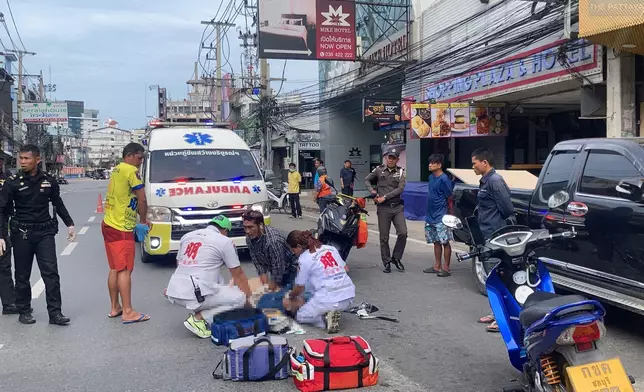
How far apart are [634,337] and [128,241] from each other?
204 inches

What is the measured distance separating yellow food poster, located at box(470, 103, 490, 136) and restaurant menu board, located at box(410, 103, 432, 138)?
1.24 metres

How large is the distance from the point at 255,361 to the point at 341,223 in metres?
3.49

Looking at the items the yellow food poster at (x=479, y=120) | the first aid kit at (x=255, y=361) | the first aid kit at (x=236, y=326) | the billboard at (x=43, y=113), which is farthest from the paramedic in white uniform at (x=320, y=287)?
the billboard at (x=43, y=113)

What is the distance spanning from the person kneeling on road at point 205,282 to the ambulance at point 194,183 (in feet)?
10.9

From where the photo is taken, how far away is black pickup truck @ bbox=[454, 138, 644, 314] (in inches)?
195

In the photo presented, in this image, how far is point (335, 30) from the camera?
18.7 metres

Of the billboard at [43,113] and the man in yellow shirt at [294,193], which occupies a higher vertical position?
the billboard at [43,113]

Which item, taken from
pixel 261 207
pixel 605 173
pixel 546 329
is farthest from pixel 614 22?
pixel 546 329

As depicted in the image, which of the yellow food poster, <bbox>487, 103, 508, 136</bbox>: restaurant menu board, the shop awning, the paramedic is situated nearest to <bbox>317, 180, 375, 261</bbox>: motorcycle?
the paramedic

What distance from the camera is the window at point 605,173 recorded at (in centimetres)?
534

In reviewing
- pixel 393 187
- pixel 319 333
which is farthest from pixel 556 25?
pixel 319 333

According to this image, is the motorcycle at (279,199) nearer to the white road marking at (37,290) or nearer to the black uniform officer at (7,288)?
the white road marking at (37,290)

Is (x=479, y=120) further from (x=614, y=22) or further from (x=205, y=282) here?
(x=205, y=282)

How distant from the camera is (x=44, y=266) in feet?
20.4
